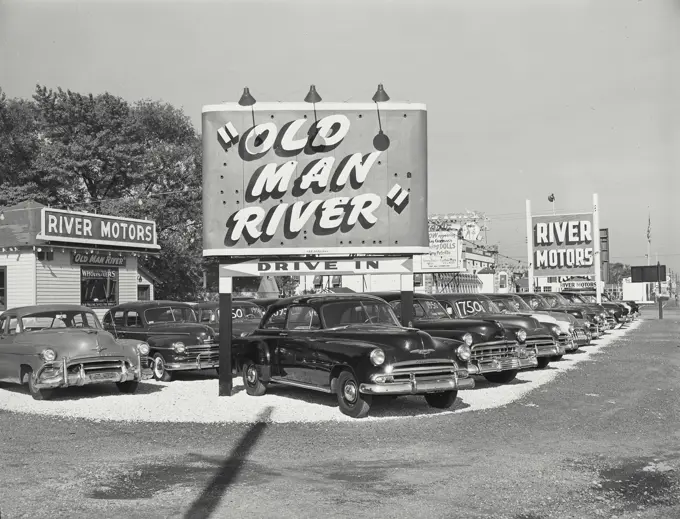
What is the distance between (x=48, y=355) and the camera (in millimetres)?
11562

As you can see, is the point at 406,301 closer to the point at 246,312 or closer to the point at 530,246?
the point at 246,312

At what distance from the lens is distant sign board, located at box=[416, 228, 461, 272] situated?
51.3 m

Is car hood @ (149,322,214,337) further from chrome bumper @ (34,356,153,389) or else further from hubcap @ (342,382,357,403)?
hubcap @ (342,382,357,403)

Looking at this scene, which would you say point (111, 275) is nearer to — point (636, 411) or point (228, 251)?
point (228, 251)

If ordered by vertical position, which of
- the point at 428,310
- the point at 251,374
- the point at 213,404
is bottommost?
the point at 213,404

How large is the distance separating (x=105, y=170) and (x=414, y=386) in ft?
122

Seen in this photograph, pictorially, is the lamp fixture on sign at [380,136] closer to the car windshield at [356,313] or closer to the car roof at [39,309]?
the car windshield at [356,313]

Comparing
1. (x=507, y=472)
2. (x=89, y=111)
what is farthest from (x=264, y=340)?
(x=89, y=111)

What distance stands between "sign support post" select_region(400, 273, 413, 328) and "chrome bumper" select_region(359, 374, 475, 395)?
3409mm

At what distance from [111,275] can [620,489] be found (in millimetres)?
21650

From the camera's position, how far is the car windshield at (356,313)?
11.4 metres

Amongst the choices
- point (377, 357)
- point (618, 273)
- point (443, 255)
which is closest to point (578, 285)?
point (443, 255)

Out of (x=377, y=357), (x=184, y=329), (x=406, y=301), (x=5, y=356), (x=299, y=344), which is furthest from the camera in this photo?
(x=184, y=329)

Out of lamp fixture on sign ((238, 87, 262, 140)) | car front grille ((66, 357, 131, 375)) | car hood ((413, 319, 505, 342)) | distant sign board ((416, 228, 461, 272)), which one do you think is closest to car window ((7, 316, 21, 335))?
car front grille ((66, 357, 131, 375))
